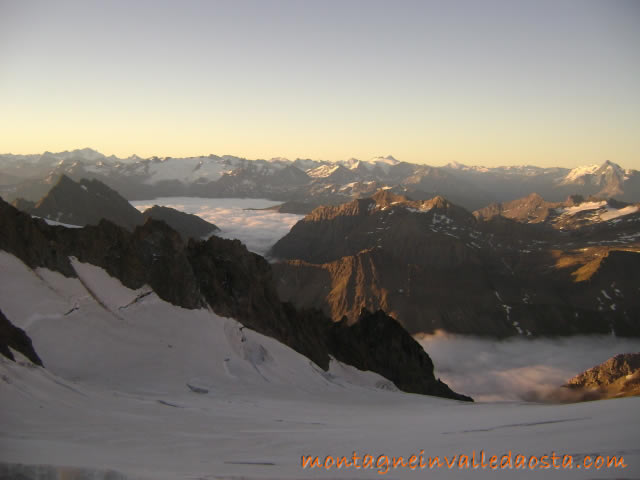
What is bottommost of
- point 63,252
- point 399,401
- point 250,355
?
point 399,401

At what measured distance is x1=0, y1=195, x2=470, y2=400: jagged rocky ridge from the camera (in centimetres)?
3089

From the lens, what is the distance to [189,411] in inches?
819

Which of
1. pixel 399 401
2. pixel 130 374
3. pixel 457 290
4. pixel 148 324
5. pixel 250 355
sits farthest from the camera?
pixel 457 290

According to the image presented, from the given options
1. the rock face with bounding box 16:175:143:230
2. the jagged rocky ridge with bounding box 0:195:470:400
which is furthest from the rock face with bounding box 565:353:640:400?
the rock face with bounding box 16:175:143:230

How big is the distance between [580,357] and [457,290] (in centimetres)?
5260

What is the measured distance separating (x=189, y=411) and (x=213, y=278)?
23.9 meters

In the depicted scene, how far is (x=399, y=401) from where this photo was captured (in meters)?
37.6

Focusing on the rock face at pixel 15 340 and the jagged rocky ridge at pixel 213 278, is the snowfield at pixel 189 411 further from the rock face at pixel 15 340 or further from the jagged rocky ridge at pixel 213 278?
the rock face at pixel 15 340

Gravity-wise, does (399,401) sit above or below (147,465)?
below

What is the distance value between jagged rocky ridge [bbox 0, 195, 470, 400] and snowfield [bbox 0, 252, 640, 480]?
61.8 inches

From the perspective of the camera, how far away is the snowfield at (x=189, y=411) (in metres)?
11.1

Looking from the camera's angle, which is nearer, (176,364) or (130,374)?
(130,374)

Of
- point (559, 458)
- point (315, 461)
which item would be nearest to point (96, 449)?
point (315, 461)

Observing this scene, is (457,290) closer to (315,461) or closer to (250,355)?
(250,355)
